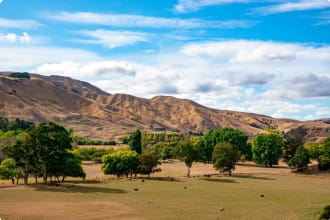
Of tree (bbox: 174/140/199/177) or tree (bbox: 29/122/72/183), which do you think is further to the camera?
tree (bbox: 174/140/199/177)

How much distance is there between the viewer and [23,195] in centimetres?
6581

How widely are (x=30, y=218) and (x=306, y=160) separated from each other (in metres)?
87.9

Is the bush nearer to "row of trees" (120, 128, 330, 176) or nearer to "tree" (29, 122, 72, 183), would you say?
"row of trees" (120, 128, 330, 176)

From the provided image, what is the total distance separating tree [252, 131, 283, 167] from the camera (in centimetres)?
13650

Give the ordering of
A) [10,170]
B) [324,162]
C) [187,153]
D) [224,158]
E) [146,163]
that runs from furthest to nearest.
A: [324,162], [187,153], [224,158], [146,163], [10,170]

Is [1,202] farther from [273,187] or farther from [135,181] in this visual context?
[273,187]

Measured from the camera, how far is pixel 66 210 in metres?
53.7

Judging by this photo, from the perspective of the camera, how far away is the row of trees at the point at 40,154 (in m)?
78.1

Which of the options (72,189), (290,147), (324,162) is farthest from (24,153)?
(290,147)

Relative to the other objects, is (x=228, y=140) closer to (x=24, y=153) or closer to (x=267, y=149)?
(x=267, y=149)

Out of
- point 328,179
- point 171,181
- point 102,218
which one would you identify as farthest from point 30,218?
point 328,179

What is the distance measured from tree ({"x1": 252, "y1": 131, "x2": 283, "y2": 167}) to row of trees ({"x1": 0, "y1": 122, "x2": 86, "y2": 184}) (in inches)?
2808

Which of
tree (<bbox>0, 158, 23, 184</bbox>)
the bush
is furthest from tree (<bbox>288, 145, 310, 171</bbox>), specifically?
tree (<bbox>0, 158, 23, 184</bbox>)

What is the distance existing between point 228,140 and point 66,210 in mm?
100690
